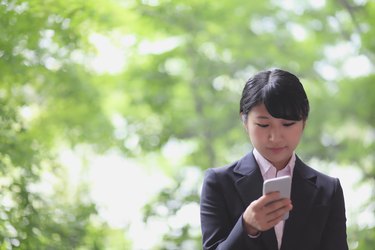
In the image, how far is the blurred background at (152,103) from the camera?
12.4ft

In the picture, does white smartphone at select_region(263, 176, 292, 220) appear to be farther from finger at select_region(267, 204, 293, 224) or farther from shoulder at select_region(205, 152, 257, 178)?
shoulder at select_region(205, 152, 257, 178)

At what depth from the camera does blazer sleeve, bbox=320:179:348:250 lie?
4.83 feet

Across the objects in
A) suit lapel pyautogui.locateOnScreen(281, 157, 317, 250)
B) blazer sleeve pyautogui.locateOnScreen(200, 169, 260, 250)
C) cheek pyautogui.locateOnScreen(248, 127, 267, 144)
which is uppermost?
cheek pyautogui.locateOnScreen(248, 127, 267, 144)

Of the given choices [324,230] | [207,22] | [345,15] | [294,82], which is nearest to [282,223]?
[324,230]

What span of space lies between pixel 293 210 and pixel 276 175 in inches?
3.7

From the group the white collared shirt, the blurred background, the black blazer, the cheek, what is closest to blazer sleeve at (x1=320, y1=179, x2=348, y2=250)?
the black blazer

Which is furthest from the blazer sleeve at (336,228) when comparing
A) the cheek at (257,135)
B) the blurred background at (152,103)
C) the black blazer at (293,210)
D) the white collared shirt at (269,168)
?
the blurred background at (152,103)

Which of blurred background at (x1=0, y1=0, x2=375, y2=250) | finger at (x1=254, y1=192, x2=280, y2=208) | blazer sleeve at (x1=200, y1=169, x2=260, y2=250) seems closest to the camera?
finger at (x1=254, y1=192, x2=280, y2=208)

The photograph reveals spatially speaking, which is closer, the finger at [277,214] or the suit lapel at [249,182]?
the finger at [277,214]

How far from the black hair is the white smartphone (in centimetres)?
16

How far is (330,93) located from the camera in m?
7.60

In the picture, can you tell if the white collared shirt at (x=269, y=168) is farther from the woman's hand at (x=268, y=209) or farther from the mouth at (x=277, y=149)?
the woman's hand at (x=268, y=209)

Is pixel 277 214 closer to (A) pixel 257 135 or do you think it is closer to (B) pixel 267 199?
(B) pixel 267 199

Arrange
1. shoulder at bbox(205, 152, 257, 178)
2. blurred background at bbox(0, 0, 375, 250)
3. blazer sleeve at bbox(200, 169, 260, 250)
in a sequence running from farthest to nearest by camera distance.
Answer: blurred background at bbox(0, 0, 375, 250)
shoulder at bbox(205, 152, 257, 178)
blazer sleeve at bbox(200, 169, 260, 250)
